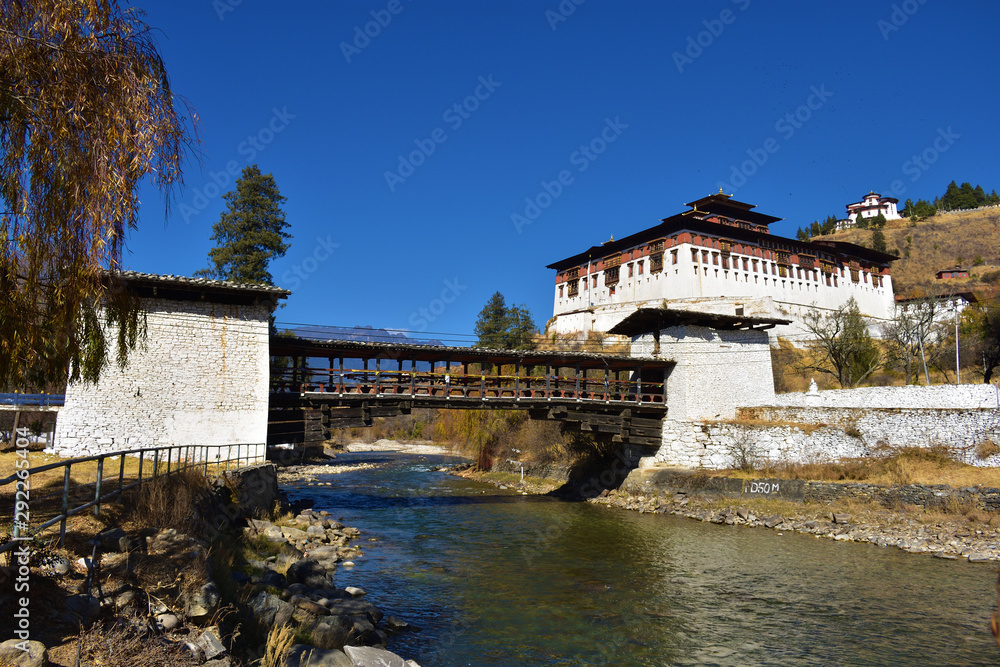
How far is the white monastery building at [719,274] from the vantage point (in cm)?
6084

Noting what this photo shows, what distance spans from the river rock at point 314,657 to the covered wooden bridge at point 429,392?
44.6 ft

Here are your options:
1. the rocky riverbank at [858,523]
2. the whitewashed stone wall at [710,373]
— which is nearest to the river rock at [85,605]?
the rocky riverbank at [858,523]

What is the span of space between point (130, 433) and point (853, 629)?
20.2 m

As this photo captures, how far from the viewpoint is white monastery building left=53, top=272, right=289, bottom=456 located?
1911cm

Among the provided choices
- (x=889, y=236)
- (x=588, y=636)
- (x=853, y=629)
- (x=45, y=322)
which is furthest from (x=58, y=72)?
(x=889, y=236)

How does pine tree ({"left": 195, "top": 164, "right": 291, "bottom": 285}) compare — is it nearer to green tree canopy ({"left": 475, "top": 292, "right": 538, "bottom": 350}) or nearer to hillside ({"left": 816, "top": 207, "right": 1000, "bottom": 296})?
green tree canopy ({"left": 475, "top": 292, "right": 538, "bottom": 350})

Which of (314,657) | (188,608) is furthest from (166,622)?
(314,657)

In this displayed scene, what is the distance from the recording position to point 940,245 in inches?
4109

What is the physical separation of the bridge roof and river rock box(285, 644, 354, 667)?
1553cm

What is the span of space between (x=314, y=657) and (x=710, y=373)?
995 inches

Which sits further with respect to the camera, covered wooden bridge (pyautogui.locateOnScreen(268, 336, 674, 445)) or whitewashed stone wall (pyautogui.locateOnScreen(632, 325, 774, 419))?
whitewashed stone wall (pyautogui.locateOnScreen(632, 325, 774, 419))

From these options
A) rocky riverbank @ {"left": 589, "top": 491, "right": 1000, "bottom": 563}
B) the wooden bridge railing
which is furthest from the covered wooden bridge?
rocky riverbank @ {"left": 589, "top": 491, "right": 1000, "bottom": 563}

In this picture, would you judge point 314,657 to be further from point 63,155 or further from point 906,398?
point 906,398

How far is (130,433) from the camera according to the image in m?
19.4
